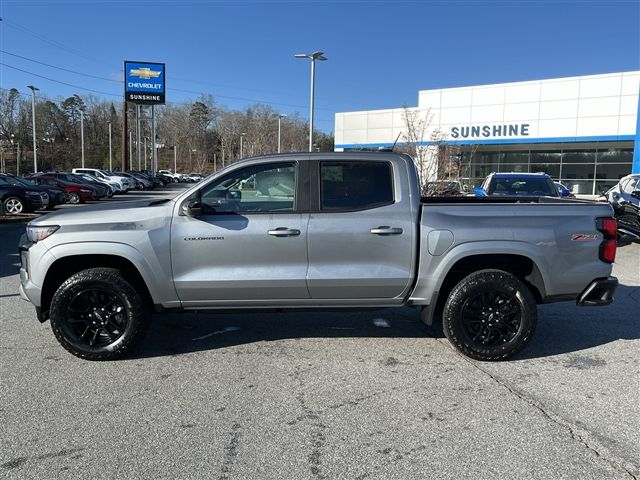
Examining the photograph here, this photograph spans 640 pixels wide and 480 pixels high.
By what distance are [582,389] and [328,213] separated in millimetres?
2577

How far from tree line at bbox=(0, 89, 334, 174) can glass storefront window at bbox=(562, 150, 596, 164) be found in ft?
103

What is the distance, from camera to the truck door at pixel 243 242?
4598mm

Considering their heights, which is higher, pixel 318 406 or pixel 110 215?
pixel 110 215

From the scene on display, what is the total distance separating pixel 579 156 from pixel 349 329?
1382 inches

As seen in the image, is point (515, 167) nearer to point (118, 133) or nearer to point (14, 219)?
point (14, 219)

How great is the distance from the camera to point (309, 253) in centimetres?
464

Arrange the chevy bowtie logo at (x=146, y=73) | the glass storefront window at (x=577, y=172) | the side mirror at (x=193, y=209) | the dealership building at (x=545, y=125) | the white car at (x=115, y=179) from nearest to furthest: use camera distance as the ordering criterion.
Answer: the side mirror at (x=193, y=209) → the dealership building at (x=545, y=125) → the glass storefront window at (x=577, y=172) → the white car at (x=115, y=179) → the chevy bowtie logo at (x=146, y=73)

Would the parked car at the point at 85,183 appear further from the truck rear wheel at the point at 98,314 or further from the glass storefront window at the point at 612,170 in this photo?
the glass storefront window at the point at 612,170

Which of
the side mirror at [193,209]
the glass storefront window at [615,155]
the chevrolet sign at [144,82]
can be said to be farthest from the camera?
the chevrolet sign at [144,82]

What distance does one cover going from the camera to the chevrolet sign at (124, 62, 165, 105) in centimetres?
5100

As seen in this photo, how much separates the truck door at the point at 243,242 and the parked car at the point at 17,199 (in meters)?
16.8

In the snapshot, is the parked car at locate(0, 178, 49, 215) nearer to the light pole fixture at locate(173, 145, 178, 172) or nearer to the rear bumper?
the rear bumper

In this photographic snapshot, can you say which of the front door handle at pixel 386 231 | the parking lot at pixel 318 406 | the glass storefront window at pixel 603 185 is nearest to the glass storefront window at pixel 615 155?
the glass storefront window at pixel 603 185

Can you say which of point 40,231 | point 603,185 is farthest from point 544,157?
point 40,231
